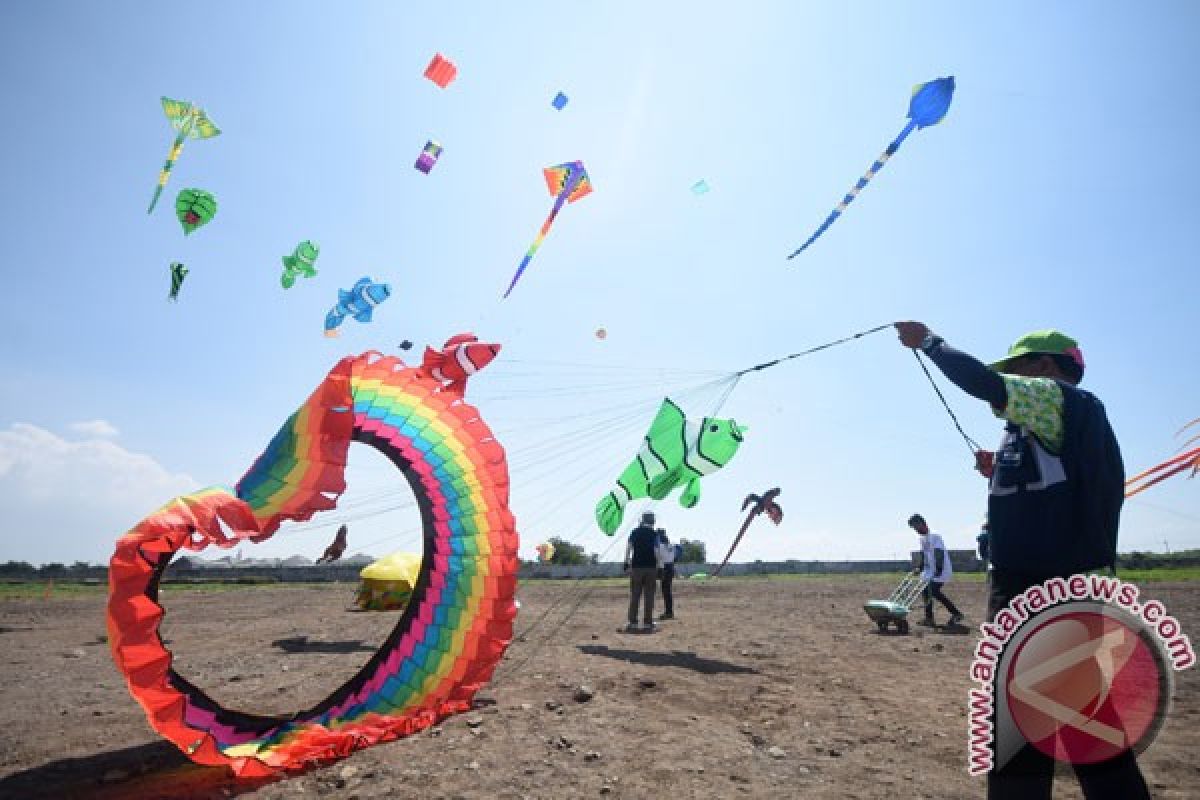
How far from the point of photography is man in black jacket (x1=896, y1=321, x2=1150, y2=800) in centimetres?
296

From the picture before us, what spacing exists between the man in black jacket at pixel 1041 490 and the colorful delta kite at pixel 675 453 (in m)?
6.98

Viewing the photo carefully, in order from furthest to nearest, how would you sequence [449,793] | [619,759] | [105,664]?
[105,664] → [619,759] → [449,793]

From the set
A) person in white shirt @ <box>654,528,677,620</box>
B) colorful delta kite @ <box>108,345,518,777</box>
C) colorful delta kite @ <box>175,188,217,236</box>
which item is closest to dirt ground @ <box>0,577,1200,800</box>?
colorful delta kite @ <box>108,345,518,777</box>

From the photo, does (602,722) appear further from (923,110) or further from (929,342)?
(923,110)

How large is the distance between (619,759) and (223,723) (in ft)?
9.07

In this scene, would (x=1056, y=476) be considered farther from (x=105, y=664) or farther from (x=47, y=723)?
(x=105, y=664)

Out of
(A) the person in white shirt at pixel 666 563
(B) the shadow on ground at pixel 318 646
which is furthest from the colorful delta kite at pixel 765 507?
(B) the shadow on ground at pixel 318 646

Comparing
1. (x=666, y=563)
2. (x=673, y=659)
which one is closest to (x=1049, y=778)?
(x=673, y=659)

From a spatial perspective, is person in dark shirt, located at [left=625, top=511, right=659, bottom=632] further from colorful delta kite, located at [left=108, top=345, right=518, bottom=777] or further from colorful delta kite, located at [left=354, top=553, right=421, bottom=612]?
colorful delta kite, located at [left=108, top=345, right=518, bottom=777]

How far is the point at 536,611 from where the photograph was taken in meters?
16.3

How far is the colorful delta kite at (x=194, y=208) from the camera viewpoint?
37.4 feet

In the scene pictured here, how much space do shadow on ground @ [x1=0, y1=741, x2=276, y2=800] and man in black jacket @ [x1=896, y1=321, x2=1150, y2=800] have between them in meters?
4.58

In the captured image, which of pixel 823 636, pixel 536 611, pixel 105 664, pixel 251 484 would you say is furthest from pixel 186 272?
pixel 823 636

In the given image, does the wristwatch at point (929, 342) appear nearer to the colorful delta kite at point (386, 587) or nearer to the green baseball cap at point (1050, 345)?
the green baseball cap at point (1050, 345)
